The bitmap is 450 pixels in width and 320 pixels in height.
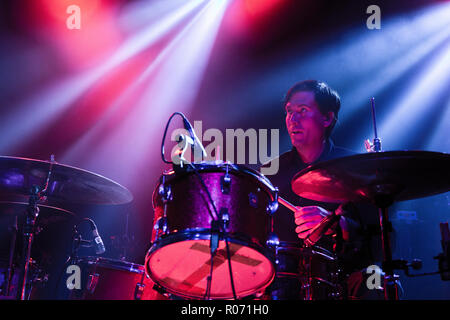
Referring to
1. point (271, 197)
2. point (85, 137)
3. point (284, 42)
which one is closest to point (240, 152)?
point (284, 42)

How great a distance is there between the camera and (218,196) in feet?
6.97

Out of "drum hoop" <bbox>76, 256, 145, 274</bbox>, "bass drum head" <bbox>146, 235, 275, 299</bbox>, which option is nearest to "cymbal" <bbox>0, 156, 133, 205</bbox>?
"drum hoop" <bbox>76, 256, 145, 274</bbox>

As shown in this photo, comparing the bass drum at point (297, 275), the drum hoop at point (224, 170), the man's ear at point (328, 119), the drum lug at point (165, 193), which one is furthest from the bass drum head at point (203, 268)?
the man's ear at point (328, 119)

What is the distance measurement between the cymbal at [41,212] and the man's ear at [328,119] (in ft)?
7.89

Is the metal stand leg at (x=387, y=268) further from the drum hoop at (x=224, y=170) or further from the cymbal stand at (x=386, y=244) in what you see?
the drum hoop at (x=224, y=170)

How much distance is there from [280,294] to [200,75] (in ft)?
10.9

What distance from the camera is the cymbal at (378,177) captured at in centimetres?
192

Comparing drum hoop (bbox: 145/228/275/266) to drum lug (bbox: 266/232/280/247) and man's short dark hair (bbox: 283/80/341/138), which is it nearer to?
drum lug (bbox: 266/232/280/247)

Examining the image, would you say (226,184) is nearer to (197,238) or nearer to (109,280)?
(197,238)

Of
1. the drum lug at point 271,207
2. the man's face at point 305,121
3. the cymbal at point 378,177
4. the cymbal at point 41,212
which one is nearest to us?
A: the cymbal at point 378,177

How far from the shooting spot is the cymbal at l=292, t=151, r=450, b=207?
192 cm

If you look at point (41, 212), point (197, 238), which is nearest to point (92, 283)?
point (41, 212)

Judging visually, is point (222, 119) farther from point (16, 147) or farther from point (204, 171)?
point (204, 171)

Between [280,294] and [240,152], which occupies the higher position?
[240,152]
